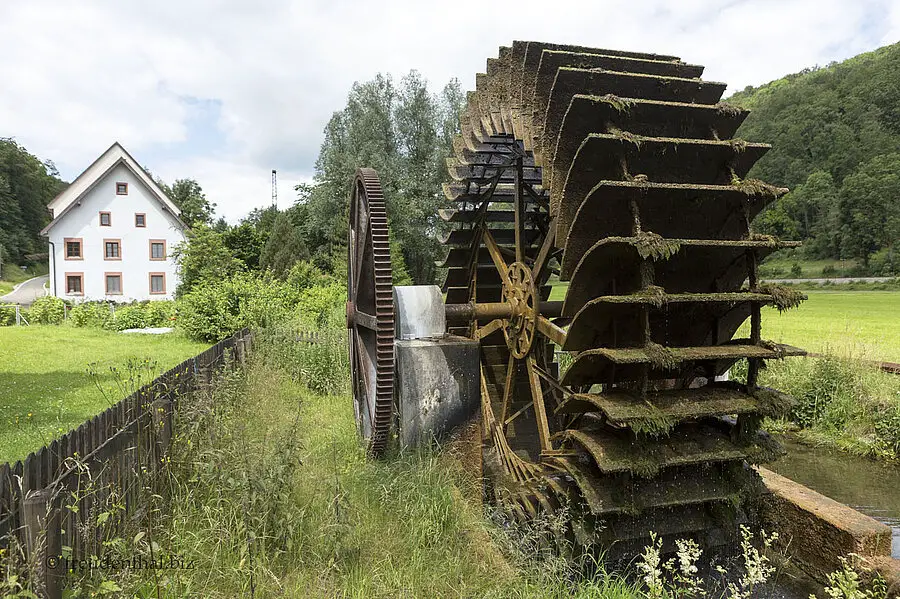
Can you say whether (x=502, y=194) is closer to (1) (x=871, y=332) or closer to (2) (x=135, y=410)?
(2) (x=135, y=410)

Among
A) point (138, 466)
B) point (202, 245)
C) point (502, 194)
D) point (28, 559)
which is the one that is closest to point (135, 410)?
point (138, 466)

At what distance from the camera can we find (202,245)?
833 inches

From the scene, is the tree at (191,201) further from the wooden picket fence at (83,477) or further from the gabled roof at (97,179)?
the wooden picket fence at (83,477)

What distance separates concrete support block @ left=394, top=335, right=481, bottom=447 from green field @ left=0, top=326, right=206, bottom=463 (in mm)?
1996

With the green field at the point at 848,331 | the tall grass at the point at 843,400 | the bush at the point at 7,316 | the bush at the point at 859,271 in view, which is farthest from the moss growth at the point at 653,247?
the bush at the point at 859,271

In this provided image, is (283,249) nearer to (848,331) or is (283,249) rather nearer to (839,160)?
(848,331)

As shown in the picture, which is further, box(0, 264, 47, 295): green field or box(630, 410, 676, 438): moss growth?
box(0, 264, 47, 295): green field

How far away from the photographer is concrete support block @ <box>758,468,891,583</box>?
374 centimetres

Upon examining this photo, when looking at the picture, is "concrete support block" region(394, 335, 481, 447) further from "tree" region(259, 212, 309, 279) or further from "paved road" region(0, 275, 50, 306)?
"paved road" region(0, 275, 50, 306)

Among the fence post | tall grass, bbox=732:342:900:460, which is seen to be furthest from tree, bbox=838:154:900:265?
the fence post

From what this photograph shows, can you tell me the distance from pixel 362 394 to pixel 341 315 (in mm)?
6133

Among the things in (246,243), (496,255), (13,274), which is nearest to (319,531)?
(496,255)

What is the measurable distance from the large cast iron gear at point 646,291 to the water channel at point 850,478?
94.9 inches

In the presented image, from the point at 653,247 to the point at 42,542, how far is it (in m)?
3.20
